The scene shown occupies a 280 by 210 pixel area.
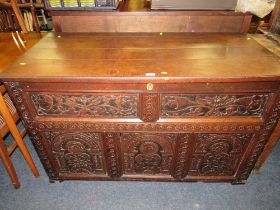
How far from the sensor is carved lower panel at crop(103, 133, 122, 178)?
45.4 inches

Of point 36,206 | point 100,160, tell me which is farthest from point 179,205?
point 36,206

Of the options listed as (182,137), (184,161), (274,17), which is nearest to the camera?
(182,137)

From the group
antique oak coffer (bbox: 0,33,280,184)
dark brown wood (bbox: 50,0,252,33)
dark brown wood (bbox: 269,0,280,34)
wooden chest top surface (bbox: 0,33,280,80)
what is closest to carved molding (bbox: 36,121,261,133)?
antique oak coffer (bbox: 0,33,280,184)

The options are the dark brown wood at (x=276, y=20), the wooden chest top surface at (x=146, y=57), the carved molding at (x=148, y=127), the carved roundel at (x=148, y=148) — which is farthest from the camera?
the dark brown wood at (x=276, y=20)

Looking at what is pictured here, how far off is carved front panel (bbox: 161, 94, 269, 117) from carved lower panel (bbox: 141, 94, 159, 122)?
3 centimetres

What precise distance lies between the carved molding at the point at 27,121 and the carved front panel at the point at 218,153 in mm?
886

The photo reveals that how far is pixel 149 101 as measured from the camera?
994 mm

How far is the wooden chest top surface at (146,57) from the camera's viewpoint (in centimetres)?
90

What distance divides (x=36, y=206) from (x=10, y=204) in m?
0.17

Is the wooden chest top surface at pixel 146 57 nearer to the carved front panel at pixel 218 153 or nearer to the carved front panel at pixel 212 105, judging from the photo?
the carved front panel at pixel 212 105

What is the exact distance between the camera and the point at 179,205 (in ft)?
4.39

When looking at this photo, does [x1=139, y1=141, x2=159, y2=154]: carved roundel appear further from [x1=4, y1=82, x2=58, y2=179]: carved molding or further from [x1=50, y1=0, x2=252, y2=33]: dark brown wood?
[x1=50, y1=0, x2=252, y2=33]: dark brown wood

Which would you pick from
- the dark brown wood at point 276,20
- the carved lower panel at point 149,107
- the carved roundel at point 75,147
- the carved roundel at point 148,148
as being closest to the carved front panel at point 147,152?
the carved roundel at point 148,148

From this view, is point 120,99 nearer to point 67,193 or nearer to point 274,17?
point 67,193
